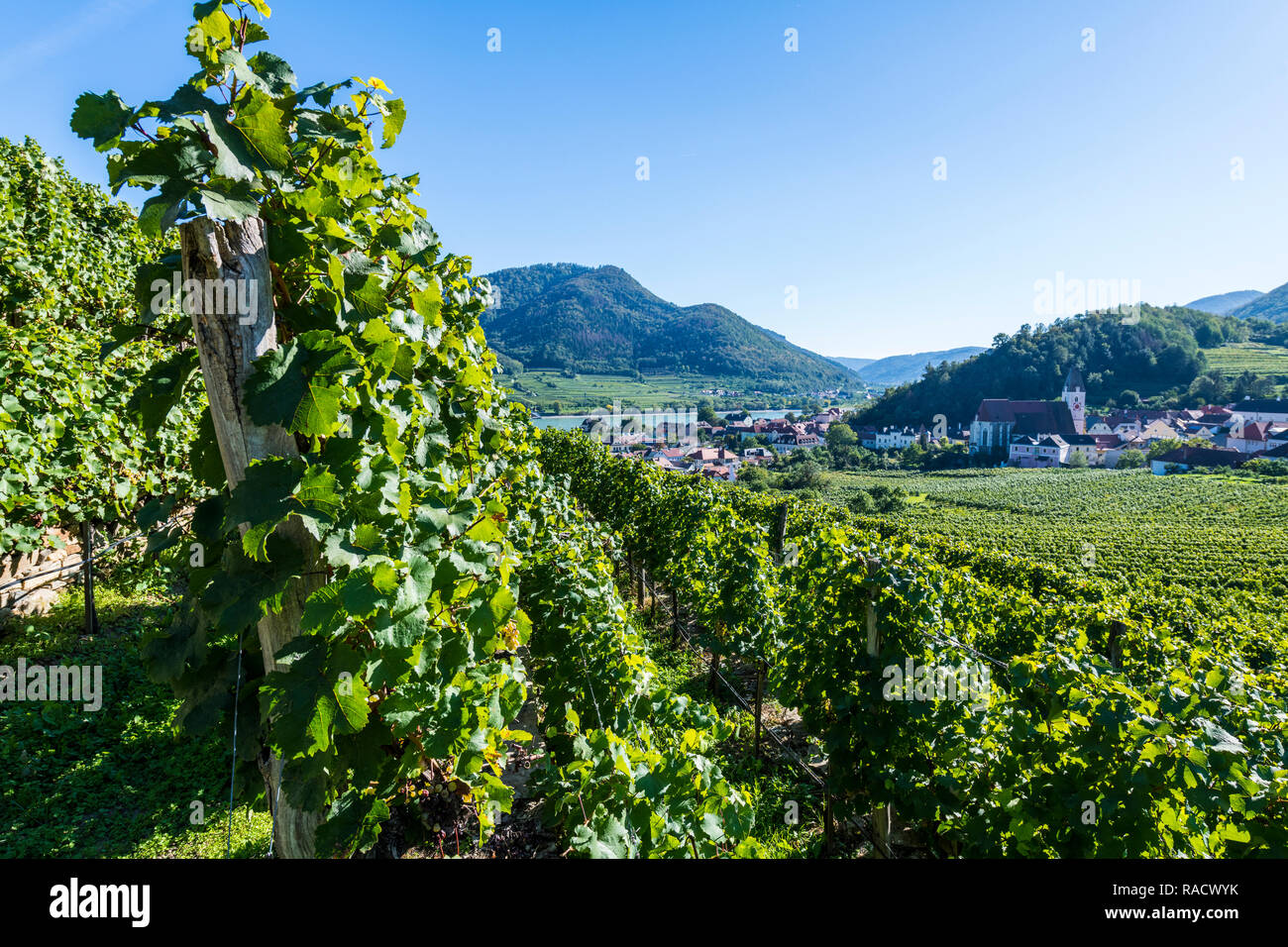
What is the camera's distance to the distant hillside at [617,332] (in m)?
136

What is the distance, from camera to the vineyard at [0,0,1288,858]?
1693 mm

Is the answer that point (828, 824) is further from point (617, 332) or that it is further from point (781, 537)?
point (617, 332)

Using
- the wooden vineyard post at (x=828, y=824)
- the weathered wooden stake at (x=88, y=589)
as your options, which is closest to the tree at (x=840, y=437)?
the wooden vineyard post at (x=828, y=824)

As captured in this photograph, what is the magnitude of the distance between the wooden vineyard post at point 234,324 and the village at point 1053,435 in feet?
206

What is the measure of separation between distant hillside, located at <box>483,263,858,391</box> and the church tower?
268 feet

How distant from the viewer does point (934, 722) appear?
12.9 ft

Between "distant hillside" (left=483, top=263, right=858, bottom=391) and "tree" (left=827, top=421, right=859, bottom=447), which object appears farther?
"distant hillside" (left=483, top=263, right=858, bottom=391)

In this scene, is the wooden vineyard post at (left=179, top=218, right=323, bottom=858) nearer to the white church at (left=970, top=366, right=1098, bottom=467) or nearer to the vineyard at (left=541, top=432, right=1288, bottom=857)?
the vineyard at (left=541, top=432, right=1288, bottom=857)

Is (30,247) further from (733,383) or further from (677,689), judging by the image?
(733,383)

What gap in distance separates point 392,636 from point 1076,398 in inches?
4668

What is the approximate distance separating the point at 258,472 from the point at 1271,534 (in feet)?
156

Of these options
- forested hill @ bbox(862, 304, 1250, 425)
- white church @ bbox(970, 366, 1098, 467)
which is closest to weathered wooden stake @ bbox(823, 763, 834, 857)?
white church @ bbox(970, 366, 1098, 467)
